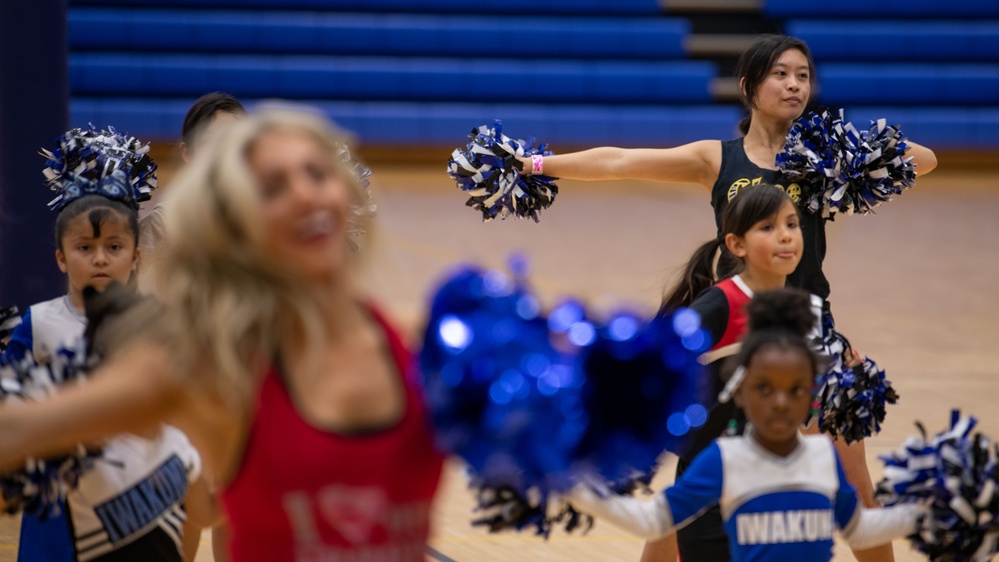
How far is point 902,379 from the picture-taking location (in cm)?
647

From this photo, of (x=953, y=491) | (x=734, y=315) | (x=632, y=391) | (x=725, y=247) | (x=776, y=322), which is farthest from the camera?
(x=725, y=247)

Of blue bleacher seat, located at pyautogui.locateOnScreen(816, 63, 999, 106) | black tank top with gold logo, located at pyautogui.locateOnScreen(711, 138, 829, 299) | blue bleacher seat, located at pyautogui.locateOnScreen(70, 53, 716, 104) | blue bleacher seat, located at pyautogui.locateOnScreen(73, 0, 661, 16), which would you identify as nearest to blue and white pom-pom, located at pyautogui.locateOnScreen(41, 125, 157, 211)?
black tank top with gold logo, located at pyautogui.locateOnScreen(711, 138, 829, 299)

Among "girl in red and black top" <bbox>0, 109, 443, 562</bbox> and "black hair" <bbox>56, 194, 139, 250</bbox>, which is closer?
"girl in red and black top" <bbox>0, 109, 443, 562</bbox>

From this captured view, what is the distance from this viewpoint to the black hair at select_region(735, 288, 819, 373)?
8.05ft

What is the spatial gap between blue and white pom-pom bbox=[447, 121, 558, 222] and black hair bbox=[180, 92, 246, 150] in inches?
27.6

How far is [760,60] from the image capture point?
3805mm

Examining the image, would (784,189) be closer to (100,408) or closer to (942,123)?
(100,408)

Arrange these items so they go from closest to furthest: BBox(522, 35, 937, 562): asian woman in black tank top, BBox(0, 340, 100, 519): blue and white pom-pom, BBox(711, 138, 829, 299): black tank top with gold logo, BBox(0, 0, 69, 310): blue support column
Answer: BBox(0, 340, 100, 519): blue and white pom-pom → BBox(711, 138, 829, 299): black tank top with gold logo → BBox(522, 35, 937, 562): asian woman in black tank top → BBox(0, 0, 69, 310): blue support column

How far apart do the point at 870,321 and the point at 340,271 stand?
6817 millimetres

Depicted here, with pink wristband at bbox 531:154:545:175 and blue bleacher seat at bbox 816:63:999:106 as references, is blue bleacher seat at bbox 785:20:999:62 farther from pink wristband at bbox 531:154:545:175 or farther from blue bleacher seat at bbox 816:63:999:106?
pink wristband at bbox 531:154:545:175

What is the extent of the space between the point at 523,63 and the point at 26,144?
10.2m

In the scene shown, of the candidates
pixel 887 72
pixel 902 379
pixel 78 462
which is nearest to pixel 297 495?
pixel 78 462

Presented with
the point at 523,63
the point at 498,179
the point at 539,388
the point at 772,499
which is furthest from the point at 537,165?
the point at 523,63

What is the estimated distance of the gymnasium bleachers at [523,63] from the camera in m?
14.1
